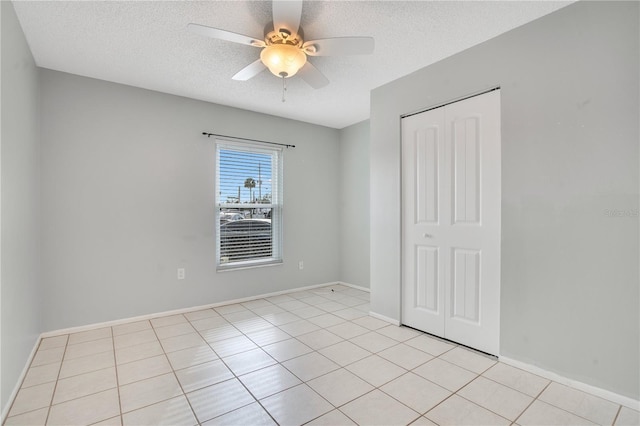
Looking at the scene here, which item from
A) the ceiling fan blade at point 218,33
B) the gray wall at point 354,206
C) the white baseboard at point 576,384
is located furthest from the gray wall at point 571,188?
the gray wall at point 354,206

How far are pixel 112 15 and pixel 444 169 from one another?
9.22 ft

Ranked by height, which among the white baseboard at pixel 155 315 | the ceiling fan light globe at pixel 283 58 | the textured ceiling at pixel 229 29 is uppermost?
the textured ceiling at pixel 229 29

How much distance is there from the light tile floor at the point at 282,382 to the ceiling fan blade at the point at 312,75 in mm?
2217

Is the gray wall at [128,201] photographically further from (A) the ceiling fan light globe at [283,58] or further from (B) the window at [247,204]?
(A) the ceiling fan light globe at [283,58]

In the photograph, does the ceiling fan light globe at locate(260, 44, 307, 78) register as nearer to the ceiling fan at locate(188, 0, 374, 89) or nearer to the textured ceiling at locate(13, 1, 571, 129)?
the ceiling fan at locate(188, 0, 374, 89)

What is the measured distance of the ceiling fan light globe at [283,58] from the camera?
6.81 feet

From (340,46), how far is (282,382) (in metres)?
2.28

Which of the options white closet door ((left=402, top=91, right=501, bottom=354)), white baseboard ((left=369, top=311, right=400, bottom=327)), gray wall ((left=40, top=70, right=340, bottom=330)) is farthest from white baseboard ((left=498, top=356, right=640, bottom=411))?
gray wall ((left=40, top=70, right=340, bottom=330))

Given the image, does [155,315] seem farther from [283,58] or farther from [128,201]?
[283,58]

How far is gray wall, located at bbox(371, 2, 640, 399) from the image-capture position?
1.86 metres

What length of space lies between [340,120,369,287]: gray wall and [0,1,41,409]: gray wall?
3546mm

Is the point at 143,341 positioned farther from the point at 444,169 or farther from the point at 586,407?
the point at 586,407

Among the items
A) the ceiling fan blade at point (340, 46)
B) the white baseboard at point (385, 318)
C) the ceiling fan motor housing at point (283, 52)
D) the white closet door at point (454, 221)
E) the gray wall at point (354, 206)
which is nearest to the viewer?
the ceiling fan blade at point (340, 46)

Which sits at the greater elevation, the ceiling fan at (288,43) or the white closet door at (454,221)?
the ceiling fan at (288,43)
